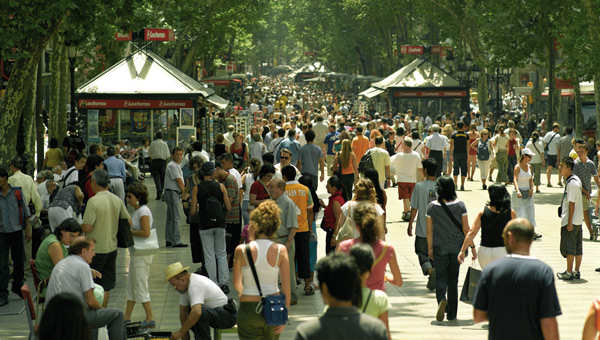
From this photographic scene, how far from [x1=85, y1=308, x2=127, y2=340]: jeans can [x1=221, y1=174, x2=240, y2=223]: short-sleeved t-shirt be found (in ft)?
14.7

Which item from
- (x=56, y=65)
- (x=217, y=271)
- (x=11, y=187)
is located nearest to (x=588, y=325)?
(x=217, y=271)

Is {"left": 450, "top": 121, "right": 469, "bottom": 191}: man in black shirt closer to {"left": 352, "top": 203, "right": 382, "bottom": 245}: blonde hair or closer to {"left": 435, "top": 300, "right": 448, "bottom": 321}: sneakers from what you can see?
{"left": 435, "top": 300, "right": 448, "bottom": 321}: sneakers

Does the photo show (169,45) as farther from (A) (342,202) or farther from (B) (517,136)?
(A) (342,202)

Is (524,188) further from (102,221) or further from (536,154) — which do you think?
(536,154)

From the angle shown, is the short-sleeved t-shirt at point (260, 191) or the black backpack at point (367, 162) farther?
the black backpack at point (367, 162)

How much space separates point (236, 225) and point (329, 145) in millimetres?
11737

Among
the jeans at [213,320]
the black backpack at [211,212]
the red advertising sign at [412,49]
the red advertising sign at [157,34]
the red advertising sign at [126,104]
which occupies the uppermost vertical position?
the red advertising sign at [412,49]

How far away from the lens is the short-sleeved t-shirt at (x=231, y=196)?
1302cm

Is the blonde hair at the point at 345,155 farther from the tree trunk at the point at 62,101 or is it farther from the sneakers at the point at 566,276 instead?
the tree trunk at the point at 62,101

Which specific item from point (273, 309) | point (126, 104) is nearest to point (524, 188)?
point (273, 309)

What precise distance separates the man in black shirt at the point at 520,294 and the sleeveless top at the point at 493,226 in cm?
315

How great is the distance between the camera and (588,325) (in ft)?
18.9

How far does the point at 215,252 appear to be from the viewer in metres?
12.4

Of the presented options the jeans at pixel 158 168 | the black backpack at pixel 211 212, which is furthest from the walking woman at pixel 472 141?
the black backpack at pixel 211 212
